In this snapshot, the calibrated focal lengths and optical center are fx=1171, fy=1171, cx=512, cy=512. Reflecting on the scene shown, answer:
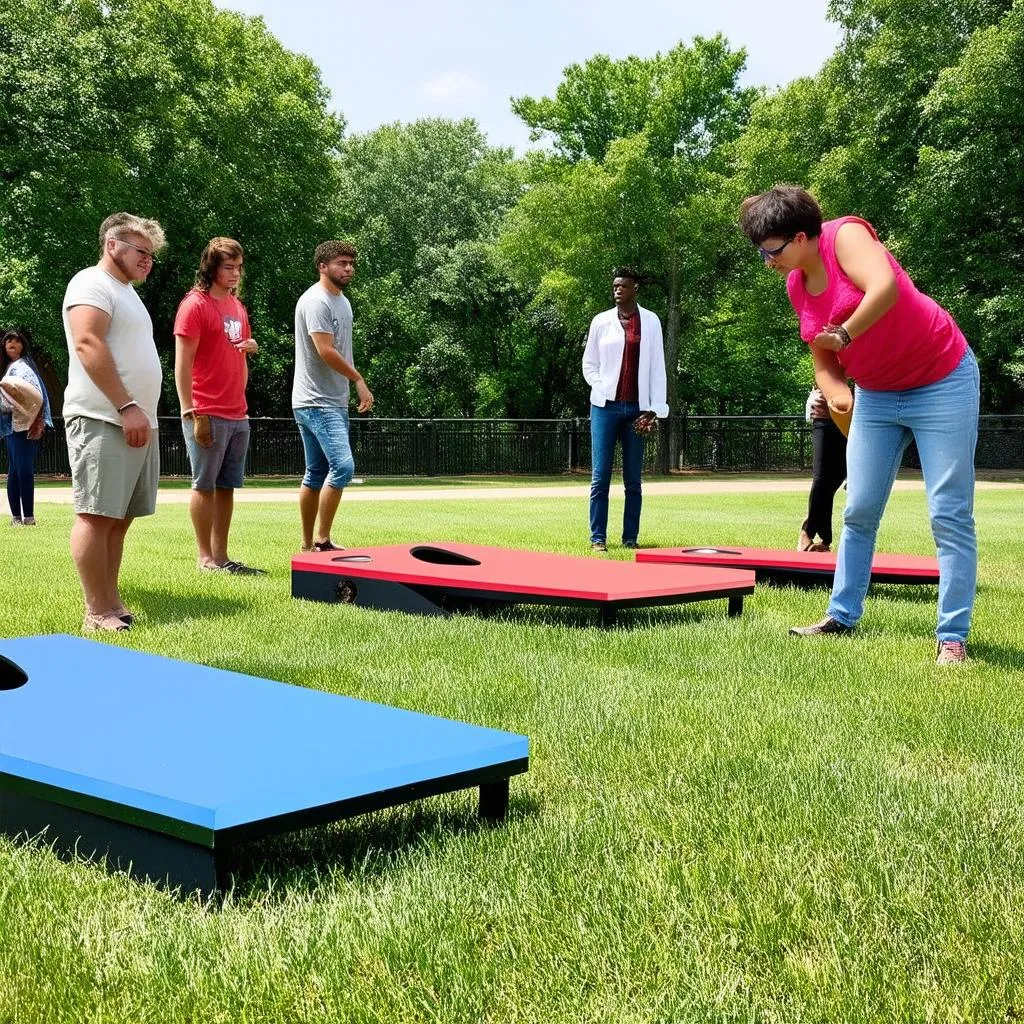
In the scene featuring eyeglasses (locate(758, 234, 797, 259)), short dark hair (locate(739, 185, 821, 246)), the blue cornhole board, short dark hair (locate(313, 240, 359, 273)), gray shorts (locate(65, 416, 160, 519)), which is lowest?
the blue cornhole board

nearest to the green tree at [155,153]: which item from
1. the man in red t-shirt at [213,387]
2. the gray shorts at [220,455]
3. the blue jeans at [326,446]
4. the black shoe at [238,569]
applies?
the blue jeans at [326,446]

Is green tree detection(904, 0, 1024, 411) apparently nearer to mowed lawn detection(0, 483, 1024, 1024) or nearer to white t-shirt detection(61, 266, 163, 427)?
white t-shirt detection(61, 266, 163, 427)

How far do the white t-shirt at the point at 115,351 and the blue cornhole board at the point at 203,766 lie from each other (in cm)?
254

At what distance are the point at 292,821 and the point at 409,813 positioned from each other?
0.62 m

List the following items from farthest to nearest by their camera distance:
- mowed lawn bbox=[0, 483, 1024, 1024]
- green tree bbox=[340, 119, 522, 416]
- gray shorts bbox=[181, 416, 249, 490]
→ green tree bbox=[340, 119, 522, 416] → gray shorts bbox=[181, 416, 249, 490] → mowed lawn bbox=[0, 483, 1024, 1024]

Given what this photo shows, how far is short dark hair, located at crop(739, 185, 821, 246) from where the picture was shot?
16.0 feet

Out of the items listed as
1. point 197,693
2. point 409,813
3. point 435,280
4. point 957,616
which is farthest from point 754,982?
point 435,280

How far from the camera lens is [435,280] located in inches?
1713

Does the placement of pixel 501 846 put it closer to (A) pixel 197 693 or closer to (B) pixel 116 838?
(B) pixel 116 838

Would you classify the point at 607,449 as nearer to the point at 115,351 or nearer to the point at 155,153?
the point at 115,351

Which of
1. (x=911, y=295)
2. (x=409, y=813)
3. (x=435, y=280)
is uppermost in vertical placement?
(x=435, y=280)

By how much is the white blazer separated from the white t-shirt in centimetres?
433

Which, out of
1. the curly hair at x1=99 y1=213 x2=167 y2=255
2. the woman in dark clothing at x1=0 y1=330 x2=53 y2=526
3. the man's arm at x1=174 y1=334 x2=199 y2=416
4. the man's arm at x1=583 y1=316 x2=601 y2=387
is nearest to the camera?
the curly hair at x1=99 y1=213 x2=167 y2=255

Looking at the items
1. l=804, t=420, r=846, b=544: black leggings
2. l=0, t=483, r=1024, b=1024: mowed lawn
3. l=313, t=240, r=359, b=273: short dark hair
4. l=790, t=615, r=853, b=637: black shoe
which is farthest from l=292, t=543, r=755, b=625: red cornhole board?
l=313, t=240, r=359, b=273: short dark hair
